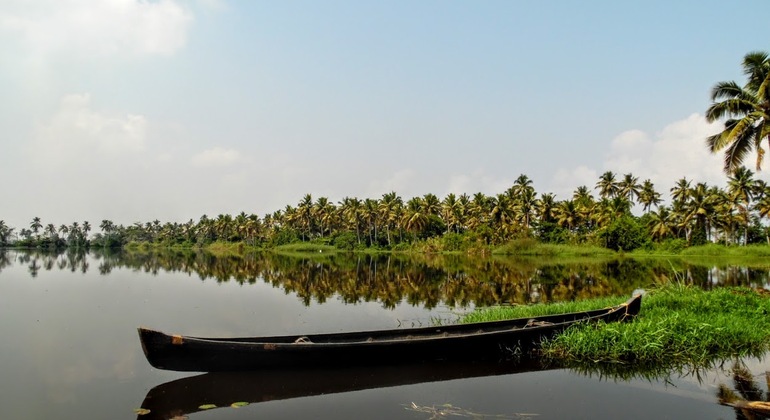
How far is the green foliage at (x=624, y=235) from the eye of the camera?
5862 cm

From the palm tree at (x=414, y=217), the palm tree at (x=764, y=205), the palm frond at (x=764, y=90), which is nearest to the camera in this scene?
the palm frond at (x=764, y=90)

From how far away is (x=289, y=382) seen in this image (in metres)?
9.22

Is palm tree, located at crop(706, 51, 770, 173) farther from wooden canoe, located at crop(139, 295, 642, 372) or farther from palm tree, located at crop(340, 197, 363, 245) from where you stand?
palm tree, located at crop(340, 197, 363, 245)

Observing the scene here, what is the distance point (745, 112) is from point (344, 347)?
17126 mm

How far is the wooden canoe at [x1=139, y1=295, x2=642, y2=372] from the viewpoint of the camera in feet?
29.0

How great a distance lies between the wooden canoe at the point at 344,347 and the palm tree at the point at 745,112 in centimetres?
990

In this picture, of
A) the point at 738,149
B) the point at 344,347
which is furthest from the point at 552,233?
the point at 344,347

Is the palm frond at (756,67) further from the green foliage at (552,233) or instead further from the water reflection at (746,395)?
the green foliage at (552,233)

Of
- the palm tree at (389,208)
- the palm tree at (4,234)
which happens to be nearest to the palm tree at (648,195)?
the palm tree at (389,208)

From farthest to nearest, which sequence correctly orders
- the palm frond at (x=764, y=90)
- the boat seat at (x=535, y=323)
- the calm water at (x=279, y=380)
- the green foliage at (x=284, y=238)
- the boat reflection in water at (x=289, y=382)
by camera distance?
the green foliage at (x=284, y=238) → the palm frond at (x=764, y=90) → the boat seat at (x=535, y=323) → the boat reflection in water at (x=289, y=382) → the calm water at (x=279, y=380)

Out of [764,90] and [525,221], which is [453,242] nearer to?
[525,221]

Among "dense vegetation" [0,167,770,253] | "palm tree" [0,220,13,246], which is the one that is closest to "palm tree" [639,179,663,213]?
"dense vegetation" [0,167,770,253]

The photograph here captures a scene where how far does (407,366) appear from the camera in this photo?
10.1 m

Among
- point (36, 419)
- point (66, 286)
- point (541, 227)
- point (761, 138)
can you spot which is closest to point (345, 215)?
point (541, 227)
